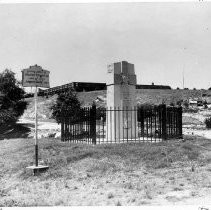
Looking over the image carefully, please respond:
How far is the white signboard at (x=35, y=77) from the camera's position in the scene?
10266 mm

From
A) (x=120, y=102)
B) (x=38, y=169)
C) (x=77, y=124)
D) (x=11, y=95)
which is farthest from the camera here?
(x=11, y=95)

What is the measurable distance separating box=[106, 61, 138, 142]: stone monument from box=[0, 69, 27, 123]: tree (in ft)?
71.7

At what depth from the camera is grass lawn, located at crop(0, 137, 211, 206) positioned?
724 cm

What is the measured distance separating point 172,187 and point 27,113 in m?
63.0

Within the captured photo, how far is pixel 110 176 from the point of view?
29.9 feet

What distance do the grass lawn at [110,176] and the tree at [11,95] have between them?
2350 cm

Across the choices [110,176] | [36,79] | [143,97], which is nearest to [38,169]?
[110,176]

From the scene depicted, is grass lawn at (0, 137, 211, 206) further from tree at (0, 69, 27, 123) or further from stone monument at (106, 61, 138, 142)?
tree at (0, 69, 27, 123)

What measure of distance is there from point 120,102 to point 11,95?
80.7ft

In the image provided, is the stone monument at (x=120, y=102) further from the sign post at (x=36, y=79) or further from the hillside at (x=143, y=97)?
the hillside at (x=143, y=97)

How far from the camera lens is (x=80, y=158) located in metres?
11.0

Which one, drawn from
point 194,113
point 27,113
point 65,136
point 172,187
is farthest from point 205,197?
point 27,113

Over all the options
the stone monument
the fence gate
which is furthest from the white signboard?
the stone monument

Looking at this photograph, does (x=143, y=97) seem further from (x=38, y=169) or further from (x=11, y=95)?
(x=38, y=169)
